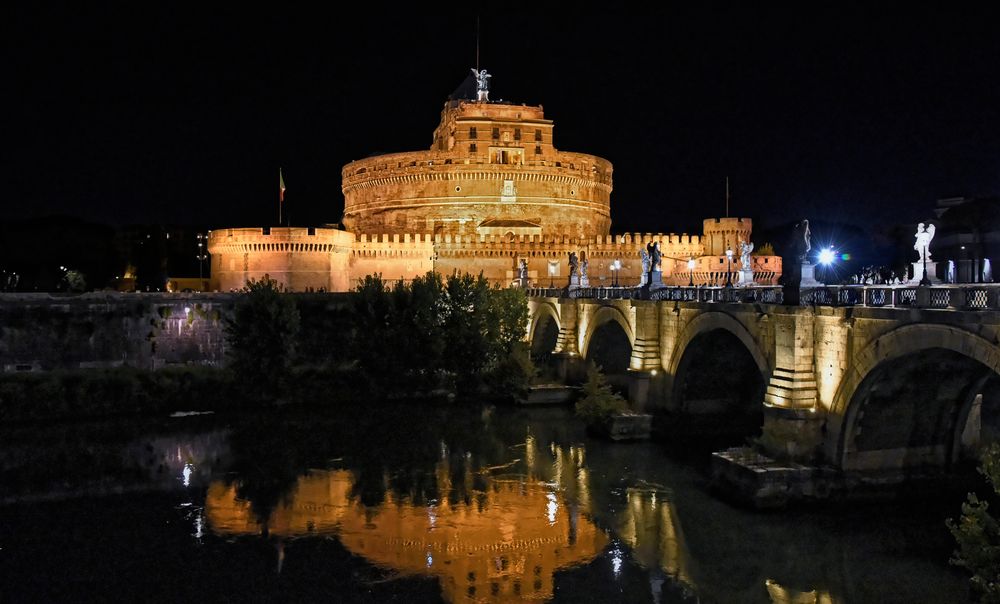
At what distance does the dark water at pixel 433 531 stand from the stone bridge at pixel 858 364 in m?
1.29

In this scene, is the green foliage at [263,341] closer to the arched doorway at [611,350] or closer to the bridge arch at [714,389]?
the arched doorway at [611,350]

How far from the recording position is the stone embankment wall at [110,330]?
32781mm

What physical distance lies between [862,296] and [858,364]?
1499 millimetres

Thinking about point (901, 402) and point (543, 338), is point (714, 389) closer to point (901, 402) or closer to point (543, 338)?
point (901, 402)

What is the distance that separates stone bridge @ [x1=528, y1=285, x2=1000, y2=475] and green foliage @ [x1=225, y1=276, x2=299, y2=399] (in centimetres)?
1663

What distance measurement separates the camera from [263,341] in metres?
32.8

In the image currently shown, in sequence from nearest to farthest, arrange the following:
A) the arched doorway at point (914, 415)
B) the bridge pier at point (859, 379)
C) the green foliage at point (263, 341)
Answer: the bridge pier at point (859, 379) < the arched doorway at point (914, 415) < the green foliage at point (263, 341)

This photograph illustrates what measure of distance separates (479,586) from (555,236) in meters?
36.1

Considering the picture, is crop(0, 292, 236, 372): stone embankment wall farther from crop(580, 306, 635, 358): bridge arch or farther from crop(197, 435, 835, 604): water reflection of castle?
crop(197, 435, 835, 604): water reflection of castle

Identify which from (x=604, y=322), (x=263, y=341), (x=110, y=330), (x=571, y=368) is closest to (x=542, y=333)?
(x=571, y=368)

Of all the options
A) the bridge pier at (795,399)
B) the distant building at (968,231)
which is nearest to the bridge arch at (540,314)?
the bridge pier at (795,399)

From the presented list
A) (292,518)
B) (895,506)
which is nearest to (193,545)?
(292,518)

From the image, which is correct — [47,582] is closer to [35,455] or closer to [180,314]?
[35,455]


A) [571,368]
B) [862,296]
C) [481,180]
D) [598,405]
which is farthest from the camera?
[481,180]
